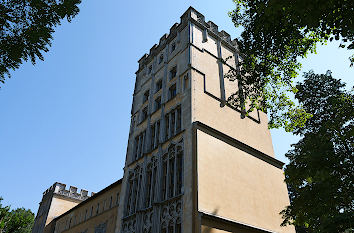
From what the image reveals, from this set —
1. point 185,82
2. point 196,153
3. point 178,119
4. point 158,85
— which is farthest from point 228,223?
point 158,85

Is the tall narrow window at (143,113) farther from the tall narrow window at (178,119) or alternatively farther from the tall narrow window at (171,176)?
the tall narrow window at (171,176)

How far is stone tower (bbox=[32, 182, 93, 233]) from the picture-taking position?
42.3 metres

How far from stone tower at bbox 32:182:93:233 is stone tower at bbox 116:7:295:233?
27433 mm

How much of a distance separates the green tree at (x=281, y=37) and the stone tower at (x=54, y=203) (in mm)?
38888

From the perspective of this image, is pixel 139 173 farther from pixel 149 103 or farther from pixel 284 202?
pixel 284 202

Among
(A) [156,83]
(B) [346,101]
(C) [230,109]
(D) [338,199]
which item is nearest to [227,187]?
(D) [338,199]

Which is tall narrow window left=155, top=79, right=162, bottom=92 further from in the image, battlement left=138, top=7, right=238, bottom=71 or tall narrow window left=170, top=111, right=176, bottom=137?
tall narrow window left=170, top=111, right=176, bottom=137

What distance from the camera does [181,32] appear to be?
24531 mm

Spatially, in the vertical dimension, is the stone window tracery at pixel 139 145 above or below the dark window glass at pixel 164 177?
above

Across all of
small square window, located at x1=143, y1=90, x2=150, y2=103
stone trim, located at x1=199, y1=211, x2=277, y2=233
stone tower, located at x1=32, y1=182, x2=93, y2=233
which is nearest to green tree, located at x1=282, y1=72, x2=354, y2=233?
stone trim, located at x1=199, y1=211, x2=277, y2=233

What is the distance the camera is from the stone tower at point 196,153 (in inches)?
582

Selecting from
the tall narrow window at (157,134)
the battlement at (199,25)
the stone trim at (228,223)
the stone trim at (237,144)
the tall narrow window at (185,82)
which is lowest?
the stone trim at (228,223)

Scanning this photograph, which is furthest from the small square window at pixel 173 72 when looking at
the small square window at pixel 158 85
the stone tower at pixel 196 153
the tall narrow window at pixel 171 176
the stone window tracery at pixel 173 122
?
the tall narrow window at pixel 171 176

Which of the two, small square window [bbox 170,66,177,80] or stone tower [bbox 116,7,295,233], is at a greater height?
small square window [bbox 170,66,177,80]
